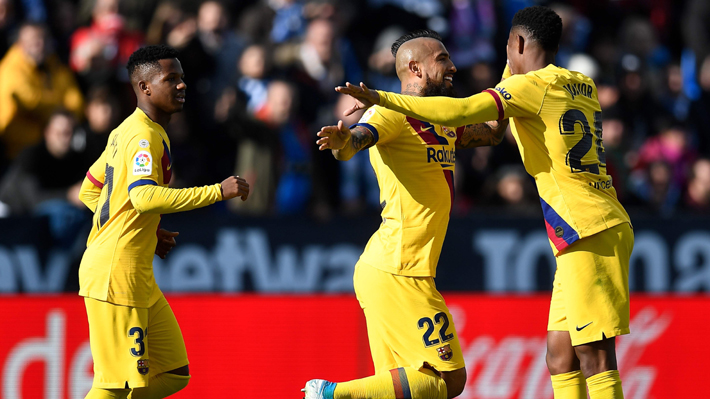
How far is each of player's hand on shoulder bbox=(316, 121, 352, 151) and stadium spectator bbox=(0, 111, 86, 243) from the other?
16.5 ft

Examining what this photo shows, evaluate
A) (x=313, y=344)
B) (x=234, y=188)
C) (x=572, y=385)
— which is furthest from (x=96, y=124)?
(x=572, y=385)

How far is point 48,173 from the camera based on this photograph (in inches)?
368

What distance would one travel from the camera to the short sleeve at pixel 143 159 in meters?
5.49

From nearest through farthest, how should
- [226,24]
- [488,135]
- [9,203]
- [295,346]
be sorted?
[488,135] → [295,346] → [9,203] → [226,24]

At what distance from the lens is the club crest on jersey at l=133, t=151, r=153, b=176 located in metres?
5.50

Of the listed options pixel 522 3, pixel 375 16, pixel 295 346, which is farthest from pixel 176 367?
pixel 522 3

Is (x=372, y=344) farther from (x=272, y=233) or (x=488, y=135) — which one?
(x=272, y=233)

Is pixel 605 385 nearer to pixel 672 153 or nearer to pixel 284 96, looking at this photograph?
pixel 284 96

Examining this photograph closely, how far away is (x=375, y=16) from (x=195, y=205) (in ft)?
22.6

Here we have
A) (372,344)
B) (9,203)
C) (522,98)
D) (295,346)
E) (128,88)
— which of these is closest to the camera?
(522,98)

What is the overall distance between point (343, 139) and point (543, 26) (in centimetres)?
142

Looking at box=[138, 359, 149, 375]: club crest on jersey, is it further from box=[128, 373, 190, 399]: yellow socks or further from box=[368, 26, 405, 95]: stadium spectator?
box=[368, 26, 405, 95]: stadium spectator

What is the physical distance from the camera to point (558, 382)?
5.54 m

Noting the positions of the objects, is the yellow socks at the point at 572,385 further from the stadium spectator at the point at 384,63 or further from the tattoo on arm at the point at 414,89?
the stadium spectator at the point at 384,63
